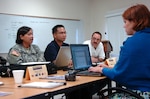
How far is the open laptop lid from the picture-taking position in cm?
217

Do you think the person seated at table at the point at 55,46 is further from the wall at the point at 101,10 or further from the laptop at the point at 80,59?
the wall at the point at 101,10

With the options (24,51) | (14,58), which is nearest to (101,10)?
(24,51)

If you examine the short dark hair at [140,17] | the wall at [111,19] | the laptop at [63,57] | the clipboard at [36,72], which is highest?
the wall at [111,19]

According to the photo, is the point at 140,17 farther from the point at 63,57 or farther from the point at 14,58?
the point at 14,58

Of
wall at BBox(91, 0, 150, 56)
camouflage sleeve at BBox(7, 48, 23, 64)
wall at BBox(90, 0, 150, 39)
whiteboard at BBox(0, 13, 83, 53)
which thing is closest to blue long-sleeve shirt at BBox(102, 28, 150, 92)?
camouflage sleeve at BBox(7, 48, 23, 64)

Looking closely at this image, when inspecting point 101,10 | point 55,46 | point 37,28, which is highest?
point 101,10

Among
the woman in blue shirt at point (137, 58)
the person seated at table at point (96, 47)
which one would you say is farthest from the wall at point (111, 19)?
the woman in blue shirt at point (137, 58)

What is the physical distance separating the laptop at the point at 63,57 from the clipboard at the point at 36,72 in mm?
469

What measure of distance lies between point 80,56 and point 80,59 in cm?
3

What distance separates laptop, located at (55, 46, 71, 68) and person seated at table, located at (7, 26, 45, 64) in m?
0.24

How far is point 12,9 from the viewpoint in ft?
14.6

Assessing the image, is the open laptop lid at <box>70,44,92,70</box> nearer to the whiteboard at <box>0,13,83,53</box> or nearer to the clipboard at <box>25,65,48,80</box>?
the clipboard at <box>25,65,48,80</box>

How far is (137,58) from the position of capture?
4.76ft

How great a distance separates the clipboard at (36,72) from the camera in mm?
1873
